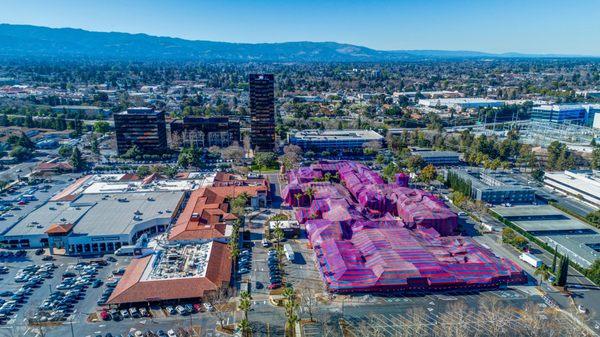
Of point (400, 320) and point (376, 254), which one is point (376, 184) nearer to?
point (376, 254)

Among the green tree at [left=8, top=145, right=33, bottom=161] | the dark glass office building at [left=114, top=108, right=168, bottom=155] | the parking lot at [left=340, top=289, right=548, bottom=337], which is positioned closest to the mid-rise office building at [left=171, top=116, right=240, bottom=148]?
the dark glass office building at [left=114, top=108, right=168, bottom=155]

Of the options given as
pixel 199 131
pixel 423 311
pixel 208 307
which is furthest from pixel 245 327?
pixel 199 131

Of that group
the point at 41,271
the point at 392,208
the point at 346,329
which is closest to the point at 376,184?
the point at 392,208

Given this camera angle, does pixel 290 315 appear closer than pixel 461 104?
Yes

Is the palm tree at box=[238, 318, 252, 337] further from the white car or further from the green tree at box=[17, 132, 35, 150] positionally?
the green tree at box=[17, 132, 35, 150]

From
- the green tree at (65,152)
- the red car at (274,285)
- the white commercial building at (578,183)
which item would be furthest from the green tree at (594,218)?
the green tree at (65,152)

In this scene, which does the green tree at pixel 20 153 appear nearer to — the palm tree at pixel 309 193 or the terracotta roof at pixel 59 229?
the terracotta roof at pixel 59 229

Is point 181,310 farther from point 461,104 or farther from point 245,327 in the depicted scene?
point 461,104
